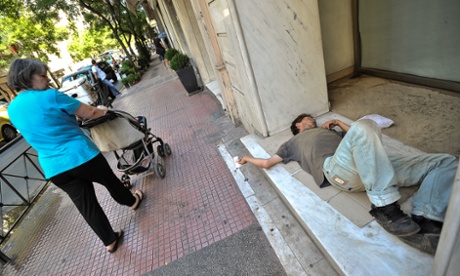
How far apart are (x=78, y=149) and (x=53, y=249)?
66.8 inches

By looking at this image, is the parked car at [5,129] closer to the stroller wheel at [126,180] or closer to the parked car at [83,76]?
the parked car at [83,76]

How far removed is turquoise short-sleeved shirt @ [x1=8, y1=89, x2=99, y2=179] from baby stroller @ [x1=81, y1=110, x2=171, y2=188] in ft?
1.84

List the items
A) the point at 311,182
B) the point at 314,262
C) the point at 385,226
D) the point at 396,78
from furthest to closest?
the point at 396,78
the point at 311,182
the point at 314,262
the point at 385,226

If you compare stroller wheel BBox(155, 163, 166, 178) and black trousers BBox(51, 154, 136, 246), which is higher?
black trousers BBox(51, 154, 136, 246)

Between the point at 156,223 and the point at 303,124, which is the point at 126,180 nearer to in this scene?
the point at 156,223

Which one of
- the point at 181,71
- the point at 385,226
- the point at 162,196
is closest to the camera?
the point at 385,226

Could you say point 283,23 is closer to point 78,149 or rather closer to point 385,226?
point 385,226

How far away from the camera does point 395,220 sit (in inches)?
68.0

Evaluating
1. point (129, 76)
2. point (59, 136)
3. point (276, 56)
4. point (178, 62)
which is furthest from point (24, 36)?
point (276, 56)

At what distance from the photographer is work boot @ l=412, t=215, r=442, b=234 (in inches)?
63.6

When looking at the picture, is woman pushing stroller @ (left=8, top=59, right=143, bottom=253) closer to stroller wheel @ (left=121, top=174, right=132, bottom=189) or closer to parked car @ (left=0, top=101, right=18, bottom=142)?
stroller wheel @ (left=121, top=174, right=132, bottom=189)

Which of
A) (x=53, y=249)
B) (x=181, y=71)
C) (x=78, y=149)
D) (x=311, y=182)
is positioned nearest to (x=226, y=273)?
(x=311, y=182)

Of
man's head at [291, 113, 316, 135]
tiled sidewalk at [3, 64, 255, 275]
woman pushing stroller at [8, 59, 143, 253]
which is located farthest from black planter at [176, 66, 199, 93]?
man's head at [291, 113, 316, 135]

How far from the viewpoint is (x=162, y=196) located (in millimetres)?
3645
